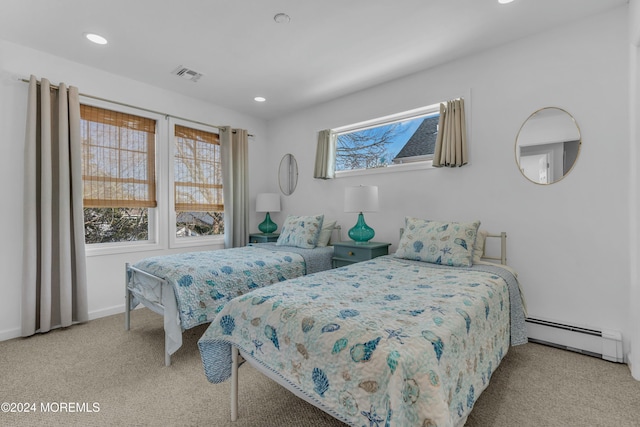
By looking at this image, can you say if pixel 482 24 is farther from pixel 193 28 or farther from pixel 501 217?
pixel 193 28

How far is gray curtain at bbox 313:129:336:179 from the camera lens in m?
4.02

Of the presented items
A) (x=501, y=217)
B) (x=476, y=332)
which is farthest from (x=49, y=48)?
(x=501, y=217)

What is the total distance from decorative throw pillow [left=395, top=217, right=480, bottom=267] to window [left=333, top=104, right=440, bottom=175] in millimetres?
1032

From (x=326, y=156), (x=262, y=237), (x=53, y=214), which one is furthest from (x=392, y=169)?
(x=53, y=214)

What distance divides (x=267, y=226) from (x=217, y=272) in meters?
2.16

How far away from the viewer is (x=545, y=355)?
2334 mm

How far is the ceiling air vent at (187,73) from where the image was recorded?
10.5 ft

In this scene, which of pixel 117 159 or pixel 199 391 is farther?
pixel 117 159

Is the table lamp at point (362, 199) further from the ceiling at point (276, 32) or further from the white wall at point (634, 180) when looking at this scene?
the white wall at point (634, 180)

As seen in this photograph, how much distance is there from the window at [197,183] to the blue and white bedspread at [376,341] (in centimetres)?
272

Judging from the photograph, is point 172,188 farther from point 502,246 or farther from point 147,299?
point 502,246

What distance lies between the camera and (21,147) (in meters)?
2.77

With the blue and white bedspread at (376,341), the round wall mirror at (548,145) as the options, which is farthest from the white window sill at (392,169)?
the blue and white bedspread at (376,341)

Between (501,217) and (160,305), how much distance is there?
3102mm
